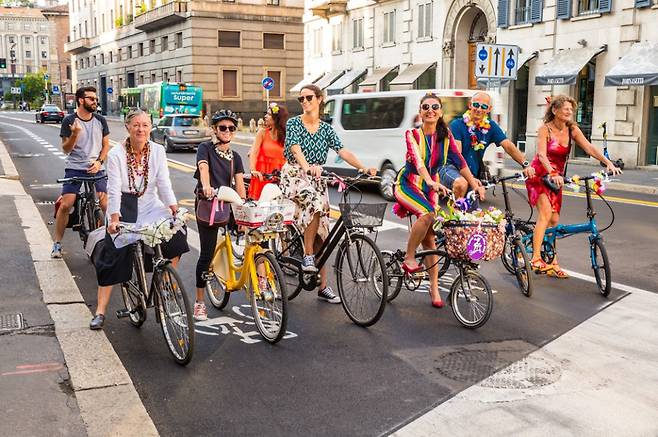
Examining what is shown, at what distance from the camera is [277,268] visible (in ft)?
17.5

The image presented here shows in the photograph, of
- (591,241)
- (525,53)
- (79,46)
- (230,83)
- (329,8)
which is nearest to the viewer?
(591,241)

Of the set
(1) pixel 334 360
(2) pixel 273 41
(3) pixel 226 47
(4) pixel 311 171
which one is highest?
(2) pixel 273 41

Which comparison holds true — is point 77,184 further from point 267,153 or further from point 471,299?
point 471,299

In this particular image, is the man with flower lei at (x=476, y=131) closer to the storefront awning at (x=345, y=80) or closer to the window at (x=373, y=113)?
the window at (x=373, y=113)

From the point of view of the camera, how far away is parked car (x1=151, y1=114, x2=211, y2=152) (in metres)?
27.2

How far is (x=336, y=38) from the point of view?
3878cm

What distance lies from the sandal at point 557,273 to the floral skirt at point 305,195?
8.48 ft

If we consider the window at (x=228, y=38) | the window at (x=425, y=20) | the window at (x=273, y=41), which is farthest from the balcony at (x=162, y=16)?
the window at (x=425, y=20)

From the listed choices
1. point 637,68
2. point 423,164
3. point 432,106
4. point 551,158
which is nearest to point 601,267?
point 551,158

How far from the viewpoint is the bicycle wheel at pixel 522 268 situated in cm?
685

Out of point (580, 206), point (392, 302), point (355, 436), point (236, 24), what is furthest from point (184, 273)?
point (236, 24)

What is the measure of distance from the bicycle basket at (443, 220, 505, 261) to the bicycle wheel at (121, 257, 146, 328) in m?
2.41

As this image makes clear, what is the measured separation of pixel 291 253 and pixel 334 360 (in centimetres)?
190

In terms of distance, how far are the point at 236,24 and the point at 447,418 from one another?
51.2 metres
